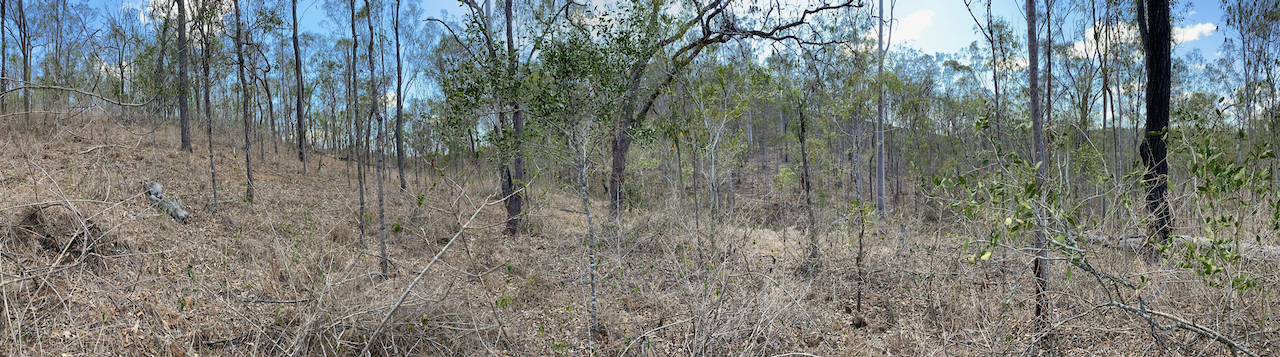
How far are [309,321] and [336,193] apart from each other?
961 centimetres

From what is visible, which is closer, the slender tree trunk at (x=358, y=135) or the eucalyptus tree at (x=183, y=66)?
the slender tree trunk at (x=358, y=135)

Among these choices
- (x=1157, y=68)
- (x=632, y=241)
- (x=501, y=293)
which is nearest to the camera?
(x=501, y=293)

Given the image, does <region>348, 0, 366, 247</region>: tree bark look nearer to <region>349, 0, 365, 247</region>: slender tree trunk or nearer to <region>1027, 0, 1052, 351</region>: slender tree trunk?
<region>349, 0, 365, 247</region>: slender tree trunk

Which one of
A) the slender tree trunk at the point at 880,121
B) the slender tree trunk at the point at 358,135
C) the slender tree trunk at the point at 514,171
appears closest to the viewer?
the slender tree trunk at the point at 358,135

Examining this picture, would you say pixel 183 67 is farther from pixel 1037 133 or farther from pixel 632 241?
pixel 1037 133

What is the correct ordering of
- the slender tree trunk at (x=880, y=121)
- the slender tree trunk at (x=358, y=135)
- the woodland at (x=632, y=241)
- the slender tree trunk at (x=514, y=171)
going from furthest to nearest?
the slender tree trunk at (x=880, y=121)
the slender tree trunk at (x=514, y=171)
the slender tree trunk at (x=358, y=135)
the woodland at (x=632, y=241)

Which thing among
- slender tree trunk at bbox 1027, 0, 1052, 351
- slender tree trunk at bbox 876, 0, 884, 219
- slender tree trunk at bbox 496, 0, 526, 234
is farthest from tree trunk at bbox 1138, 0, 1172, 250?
slender tree trunk at bbox 496, 0, 526, 234

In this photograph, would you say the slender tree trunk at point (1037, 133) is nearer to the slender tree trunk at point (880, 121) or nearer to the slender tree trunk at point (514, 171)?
the slender tree trunk at point (514, 171)

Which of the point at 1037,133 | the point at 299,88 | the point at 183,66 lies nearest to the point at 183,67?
the point at 183,66

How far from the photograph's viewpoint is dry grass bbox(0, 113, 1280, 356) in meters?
4.35

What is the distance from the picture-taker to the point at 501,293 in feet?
22.1

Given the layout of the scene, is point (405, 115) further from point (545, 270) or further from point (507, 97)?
point (507, 97)

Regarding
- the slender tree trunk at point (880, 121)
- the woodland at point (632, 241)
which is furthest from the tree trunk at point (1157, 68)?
the slender tree trunk at point (880, 121)

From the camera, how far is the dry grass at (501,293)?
4348 millimetres
